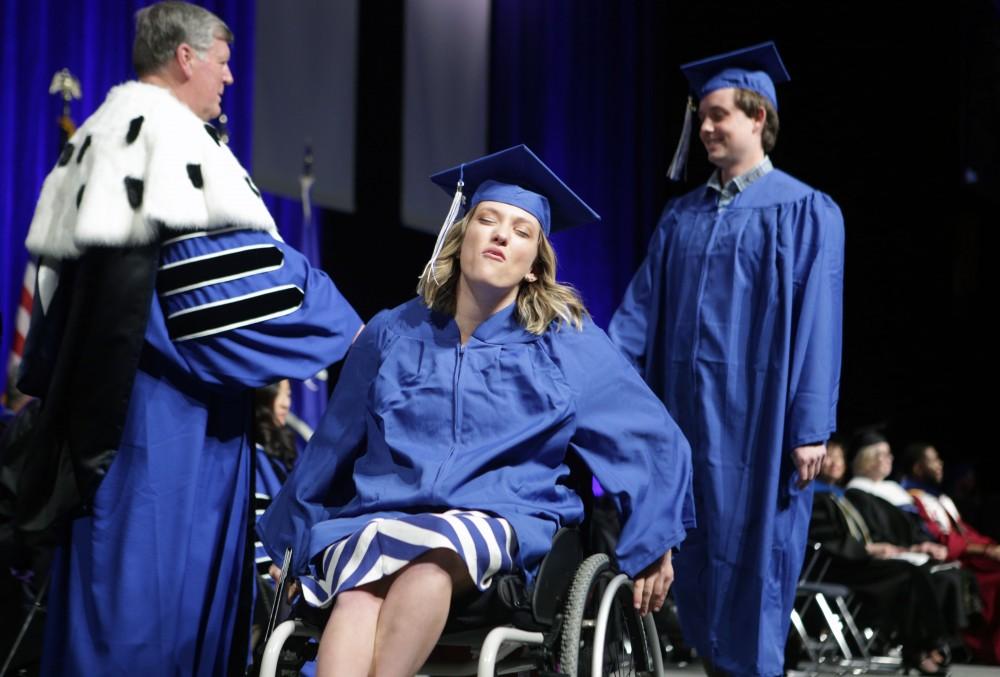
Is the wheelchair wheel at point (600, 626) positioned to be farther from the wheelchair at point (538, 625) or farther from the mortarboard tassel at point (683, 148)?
the mortarboard tassel at point (683, 148)

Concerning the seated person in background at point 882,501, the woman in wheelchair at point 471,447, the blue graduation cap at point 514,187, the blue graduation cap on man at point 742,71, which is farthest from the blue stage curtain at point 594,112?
the woman in wheelchair at point 471,447

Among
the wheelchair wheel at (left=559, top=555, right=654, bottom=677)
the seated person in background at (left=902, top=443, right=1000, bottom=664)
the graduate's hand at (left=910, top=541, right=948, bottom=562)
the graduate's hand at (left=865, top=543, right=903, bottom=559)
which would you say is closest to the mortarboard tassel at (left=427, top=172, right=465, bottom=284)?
the wheelchair wheel at (left=559, top=555, right=654, bottom=677)

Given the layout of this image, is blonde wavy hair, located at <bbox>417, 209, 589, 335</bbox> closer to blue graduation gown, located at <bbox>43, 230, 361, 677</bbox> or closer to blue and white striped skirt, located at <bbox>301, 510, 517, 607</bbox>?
blue graduation gown, located at <bbox>43, 230, 361, 677</bbox>

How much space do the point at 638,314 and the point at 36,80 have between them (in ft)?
11.3

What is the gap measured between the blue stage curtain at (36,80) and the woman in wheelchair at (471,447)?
349 cm

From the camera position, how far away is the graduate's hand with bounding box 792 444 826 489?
351 cm

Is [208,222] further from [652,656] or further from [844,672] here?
[844,672]

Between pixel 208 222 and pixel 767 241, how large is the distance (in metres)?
1.55

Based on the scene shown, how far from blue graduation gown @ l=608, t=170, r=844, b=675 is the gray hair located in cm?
A: 149

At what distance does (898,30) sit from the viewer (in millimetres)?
9930

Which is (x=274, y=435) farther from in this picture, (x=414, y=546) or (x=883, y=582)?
(x=883, y=582)

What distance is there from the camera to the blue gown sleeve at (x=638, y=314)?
3.92 m

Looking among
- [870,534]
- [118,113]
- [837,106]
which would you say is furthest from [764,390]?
[837,106]

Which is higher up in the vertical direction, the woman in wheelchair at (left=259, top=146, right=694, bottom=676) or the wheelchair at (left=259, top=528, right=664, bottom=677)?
the woman in wheelchair at (left=259, top=146, right=694, bottom=676)
